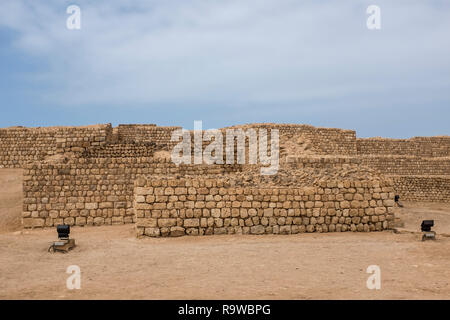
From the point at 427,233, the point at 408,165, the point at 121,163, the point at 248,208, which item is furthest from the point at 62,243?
the point at 408,165

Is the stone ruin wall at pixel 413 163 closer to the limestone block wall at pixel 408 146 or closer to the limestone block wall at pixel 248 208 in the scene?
the limestone block wall at pixel 408 146

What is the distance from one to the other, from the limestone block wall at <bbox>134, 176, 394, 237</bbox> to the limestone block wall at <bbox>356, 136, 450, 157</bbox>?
64.2 ft

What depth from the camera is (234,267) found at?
7.66 m

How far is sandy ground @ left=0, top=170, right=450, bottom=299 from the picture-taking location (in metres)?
5.94

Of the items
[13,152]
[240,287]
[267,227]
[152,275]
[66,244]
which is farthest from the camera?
[13,152]

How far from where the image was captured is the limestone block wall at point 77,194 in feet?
47.8

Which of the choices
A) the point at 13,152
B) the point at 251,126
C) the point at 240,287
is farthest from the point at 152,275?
the point at 13,152

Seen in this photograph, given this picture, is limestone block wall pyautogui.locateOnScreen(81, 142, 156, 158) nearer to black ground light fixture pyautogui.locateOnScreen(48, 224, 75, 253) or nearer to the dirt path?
the dirt path

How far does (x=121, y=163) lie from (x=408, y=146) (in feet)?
80.2

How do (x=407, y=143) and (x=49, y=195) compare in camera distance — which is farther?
(x=407, y=143)

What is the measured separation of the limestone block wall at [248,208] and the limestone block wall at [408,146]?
19.6 m

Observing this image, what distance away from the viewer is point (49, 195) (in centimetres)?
1466
